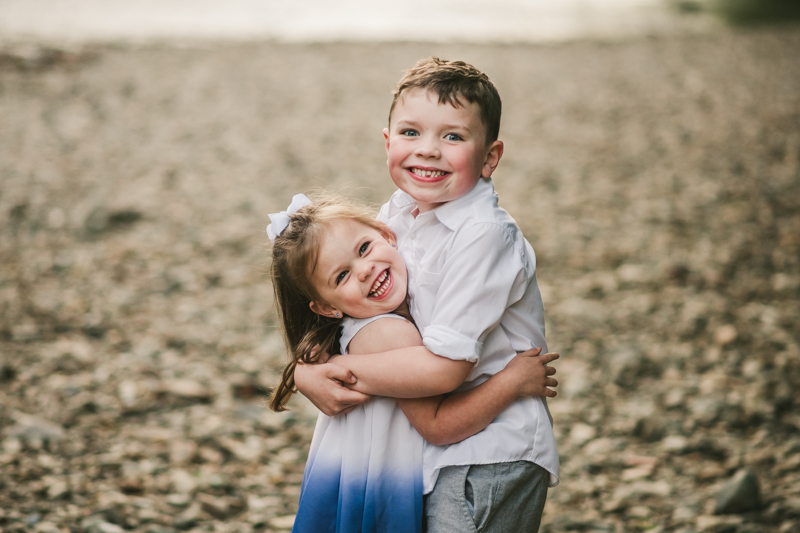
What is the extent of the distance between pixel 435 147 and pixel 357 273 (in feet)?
1.38

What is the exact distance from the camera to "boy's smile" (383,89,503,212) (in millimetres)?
1982

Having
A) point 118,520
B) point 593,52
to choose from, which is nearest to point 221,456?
point 118,520

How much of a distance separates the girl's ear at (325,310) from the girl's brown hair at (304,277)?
0.07ft

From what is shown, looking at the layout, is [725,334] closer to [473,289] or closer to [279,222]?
[473,289]

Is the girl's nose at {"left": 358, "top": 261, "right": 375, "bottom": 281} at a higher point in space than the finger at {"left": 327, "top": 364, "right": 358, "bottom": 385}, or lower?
higher

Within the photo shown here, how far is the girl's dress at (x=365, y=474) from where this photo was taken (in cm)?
205

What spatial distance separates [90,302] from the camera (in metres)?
5.98

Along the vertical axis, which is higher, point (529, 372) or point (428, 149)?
point (428, 149)

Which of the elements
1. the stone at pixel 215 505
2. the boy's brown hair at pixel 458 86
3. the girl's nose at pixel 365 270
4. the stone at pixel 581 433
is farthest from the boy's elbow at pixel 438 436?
the stone at pixel 581 433

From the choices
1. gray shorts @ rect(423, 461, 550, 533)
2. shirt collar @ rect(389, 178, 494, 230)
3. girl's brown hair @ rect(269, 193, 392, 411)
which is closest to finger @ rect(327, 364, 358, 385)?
girl's brown hair @ rect(269, 193, 392, 411)

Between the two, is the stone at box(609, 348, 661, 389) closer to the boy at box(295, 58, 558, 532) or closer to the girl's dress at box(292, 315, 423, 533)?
the boy at box(295, 58, 558, 532)

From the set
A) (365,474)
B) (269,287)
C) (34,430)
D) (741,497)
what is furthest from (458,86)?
(269,287)

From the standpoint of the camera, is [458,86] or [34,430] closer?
[458,86]

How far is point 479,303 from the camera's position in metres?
1.89
